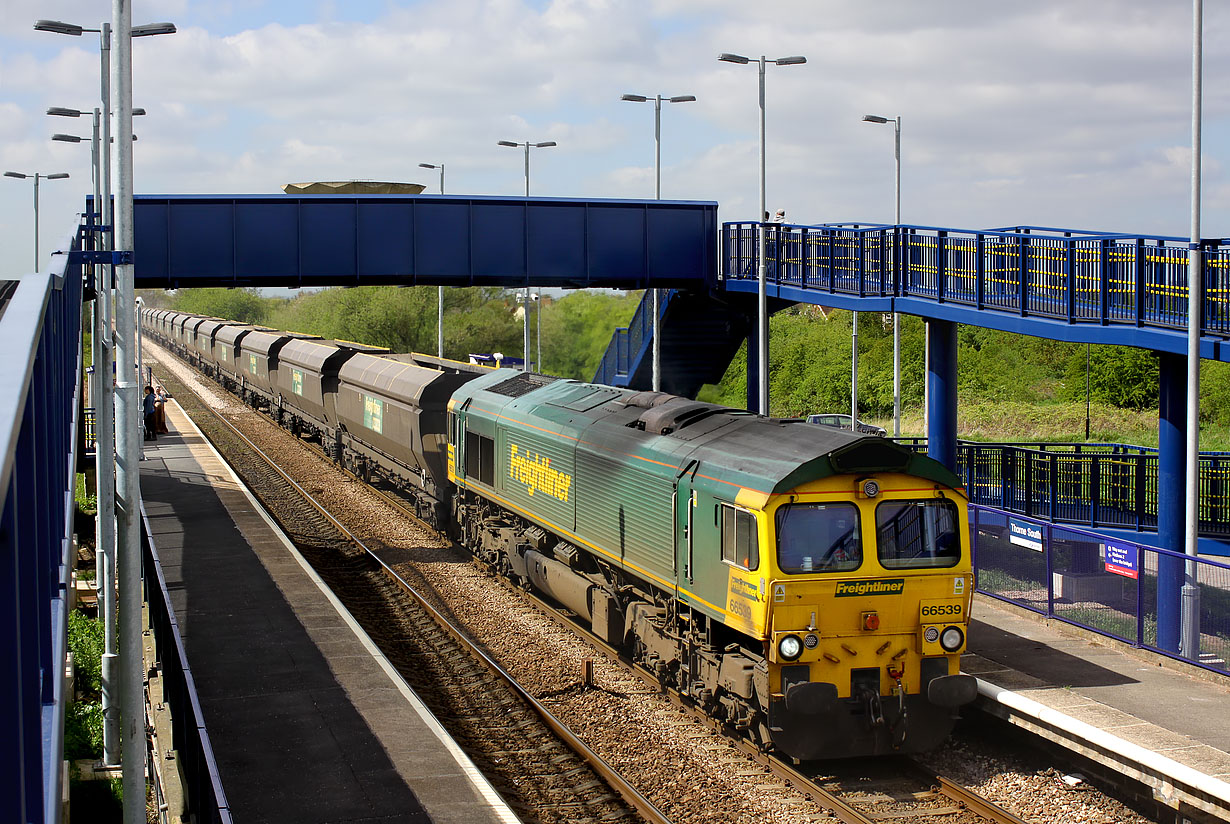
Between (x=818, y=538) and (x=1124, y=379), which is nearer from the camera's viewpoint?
(x=818, y=538)

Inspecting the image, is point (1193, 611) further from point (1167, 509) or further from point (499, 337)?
point (499, 337)

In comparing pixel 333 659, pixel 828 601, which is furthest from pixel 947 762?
pixel 333 659

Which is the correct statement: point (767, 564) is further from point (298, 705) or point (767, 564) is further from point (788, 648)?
point (298, 705)

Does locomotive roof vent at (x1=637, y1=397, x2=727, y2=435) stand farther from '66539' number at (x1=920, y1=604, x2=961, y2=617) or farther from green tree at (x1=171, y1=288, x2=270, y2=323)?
green tree at (x1=171, y1=288, x2=270, y2=323)

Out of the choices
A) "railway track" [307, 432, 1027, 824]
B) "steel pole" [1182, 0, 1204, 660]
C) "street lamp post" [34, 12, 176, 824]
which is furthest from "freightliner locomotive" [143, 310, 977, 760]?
"street lamp post" [34, 12, 176, 824]

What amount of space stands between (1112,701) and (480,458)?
11837mm

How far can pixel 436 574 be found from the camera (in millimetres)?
22172

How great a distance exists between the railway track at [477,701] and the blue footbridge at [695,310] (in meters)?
3.59

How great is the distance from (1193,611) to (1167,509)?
2.02 metres

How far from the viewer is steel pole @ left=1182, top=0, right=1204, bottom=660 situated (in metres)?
14.8

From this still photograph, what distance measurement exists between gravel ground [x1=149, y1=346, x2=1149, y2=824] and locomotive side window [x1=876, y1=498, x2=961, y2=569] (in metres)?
2.37

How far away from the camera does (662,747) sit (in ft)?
43.6

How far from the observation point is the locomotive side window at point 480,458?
2103 centimetres

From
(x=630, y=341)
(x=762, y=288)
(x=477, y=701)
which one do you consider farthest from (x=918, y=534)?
(x=630, y=341)
